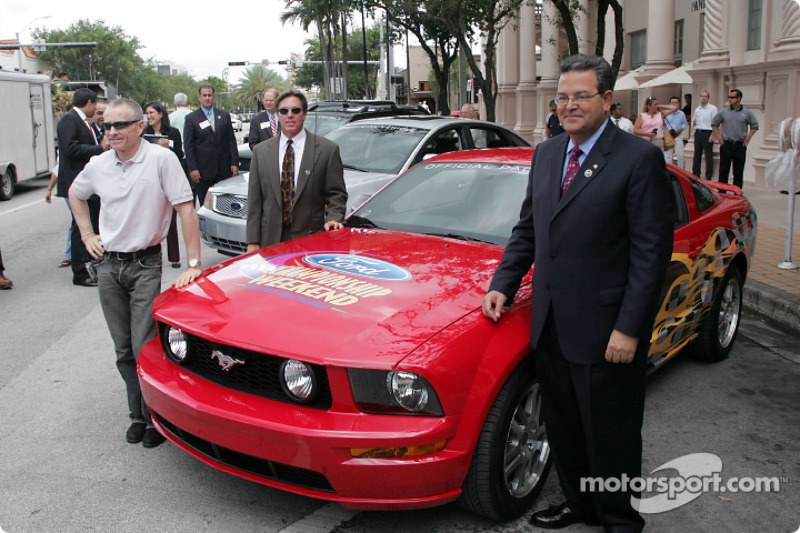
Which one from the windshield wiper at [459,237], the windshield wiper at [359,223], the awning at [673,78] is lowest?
the windshield wiper at [459,237]

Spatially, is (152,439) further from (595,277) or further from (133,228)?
(595,277)

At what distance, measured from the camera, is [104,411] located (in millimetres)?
4438

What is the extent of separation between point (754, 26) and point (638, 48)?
11234 millimetres

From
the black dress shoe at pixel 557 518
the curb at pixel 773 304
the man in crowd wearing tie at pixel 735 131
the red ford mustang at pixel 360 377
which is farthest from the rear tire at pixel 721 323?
the man in crowd wearing tie at pixel 735 131

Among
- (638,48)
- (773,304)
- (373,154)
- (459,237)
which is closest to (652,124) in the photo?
(373,154)

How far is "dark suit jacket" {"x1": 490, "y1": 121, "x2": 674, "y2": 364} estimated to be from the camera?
269cm

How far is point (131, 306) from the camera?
3.97m

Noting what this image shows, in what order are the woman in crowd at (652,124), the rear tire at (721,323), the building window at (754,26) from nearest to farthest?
the rear tire at (721,323) < the building window at (754,26) < the woman in crowd at (652,124)

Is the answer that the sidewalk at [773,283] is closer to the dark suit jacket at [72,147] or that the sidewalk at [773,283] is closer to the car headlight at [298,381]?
the car headlight at [298,381]

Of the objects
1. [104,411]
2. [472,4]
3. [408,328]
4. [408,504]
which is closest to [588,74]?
[408,328]

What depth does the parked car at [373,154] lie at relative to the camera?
24.6ft

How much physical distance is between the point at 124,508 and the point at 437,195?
8.11 ft

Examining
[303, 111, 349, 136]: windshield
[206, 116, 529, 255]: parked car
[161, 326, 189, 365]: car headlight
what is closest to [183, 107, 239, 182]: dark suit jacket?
[206, 116, 529, 255]: parked car

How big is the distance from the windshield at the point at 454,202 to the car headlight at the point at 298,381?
4.99 ft
